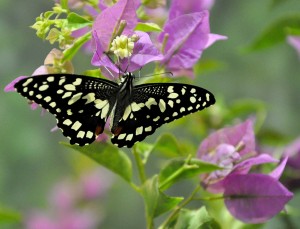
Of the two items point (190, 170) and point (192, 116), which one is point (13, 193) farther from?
point (190, 170)

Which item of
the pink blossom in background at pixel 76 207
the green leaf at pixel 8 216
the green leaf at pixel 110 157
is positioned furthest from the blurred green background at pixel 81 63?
the green leaf at pixel 110 157

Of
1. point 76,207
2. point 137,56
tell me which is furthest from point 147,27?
point 76,207

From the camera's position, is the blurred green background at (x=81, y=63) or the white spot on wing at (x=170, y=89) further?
the blurred green background at (x=81, y=63)

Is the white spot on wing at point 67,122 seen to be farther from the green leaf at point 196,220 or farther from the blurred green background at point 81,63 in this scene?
the blurred green background at point 81,63

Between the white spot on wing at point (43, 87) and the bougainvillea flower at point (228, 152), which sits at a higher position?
the white spot on wing at point (43, 87)

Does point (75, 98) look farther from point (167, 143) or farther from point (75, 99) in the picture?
point (167, 143)

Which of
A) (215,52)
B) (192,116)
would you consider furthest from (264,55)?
(192,116)
